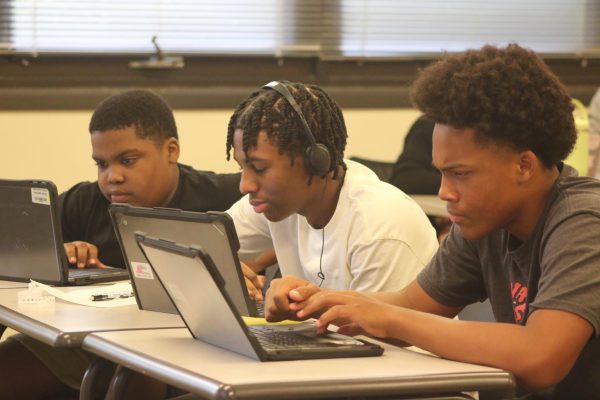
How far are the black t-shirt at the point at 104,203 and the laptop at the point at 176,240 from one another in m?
0.86

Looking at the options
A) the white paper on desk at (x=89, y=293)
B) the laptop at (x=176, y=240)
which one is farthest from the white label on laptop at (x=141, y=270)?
the white paper on desk at (x=89, y=293)

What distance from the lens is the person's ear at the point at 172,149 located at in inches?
119

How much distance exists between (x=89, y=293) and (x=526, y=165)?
1047mm

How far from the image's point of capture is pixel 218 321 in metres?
1.70

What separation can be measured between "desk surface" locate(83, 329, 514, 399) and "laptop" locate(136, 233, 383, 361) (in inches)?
0.8

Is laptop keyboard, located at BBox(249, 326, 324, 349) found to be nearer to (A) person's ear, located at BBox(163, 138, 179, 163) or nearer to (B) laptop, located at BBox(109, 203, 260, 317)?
(B) laptop, located at BBox(109, 203, 260, 317)

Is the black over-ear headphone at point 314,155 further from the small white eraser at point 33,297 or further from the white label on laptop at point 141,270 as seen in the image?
the small white eraser at point 33,297

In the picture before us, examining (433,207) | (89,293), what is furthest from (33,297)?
(433,207)

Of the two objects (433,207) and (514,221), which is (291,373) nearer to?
(514,221)

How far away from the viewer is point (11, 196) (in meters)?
2.56

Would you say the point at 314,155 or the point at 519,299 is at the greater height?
the point at 314,155

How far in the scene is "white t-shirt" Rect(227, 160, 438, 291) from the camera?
2260 mm

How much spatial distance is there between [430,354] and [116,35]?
9.40 ft

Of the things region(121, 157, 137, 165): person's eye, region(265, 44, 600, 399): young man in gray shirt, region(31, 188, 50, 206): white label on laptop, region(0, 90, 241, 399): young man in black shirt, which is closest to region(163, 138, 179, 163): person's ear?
region(0, 90, 241, 399): young man in black shirt
